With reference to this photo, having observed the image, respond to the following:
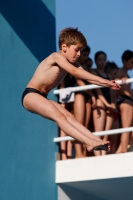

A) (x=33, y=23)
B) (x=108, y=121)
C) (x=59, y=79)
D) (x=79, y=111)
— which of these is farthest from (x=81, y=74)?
(x=33, y=23)

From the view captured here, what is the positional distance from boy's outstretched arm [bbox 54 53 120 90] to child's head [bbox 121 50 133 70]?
2362 mm

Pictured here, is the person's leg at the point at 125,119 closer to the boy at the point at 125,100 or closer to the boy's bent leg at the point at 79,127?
the boy at the point at 125,100

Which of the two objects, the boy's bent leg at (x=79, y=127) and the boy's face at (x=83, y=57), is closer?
the boy's bent leg at (x=79, y=127)

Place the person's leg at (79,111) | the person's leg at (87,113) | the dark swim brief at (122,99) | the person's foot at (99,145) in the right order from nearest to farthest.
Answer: the person's foot at (99,145) < the person's leg at (79,111) < the person's leg at (87,113) < the dark swim brief at (122,99)

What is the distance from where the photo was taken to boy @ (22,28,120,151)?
6132 mm

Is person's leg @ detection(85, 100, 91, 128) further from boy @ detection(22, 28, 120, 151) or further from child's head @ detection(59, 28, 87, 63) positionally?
child's head @ detection(59, 28, 87, 63)

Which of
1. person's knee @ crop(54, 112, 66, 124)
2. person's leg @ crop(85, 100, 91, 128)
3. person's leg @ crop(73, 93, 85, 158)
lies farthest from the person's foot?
person's leg @ crop(85, 100, 91, 128)

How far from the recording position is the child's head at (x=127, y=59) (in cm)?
863

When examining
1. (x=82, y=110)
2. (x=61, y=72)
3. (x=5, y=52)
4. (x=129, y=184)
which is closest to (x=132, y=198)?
(x=129, y=184)

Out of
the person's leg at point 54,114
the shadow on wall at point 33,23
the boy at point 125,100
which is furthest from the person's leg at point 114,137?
the person's leg at point 54,114

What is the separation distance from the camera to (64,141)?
8695 millimetres

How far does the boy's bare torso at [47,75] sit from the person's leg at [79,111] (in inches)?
71.4

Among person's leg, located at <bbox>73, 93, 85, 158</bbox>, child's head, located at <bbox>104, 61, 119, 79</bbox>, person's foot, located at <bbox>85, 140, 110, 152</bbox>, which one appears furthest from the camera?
child's head, located at <bbox>104, 61, 119, 79</bbox>

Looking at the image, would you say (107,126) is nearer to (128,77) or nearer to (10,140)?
(128,77)
